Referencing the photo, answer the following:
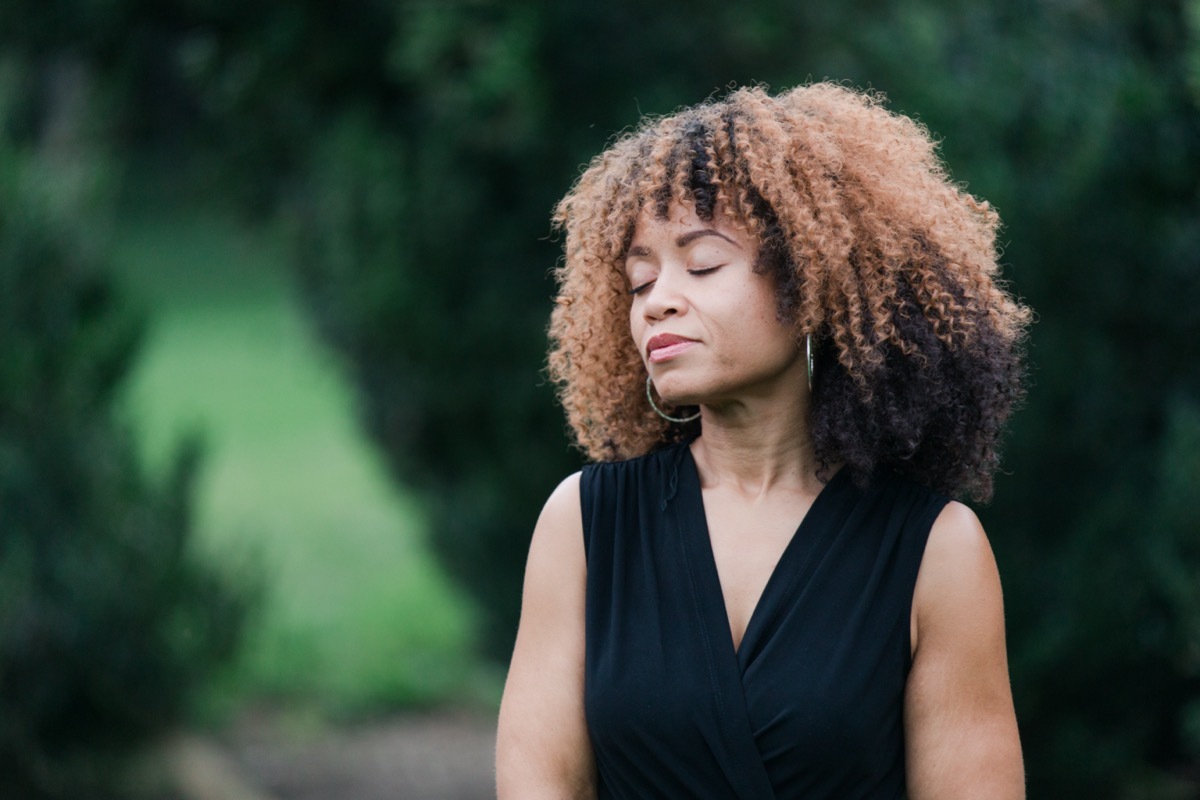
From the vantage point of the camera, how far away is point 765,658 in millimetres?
2254

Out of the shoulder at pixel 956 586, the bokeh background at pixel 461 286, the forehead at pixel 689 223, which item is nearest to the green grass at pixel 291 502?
the bokeh background at pixel 461 286

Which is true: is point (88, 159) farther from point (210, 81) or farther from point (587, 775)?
point (587, 775)

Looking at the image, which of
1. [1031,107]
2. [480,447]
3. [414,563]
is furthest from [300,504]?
[1031,107]

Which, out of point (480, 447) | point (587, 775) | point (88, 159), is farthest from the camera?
point (480, 447)

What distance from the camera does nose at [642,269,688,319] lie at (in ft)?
7.63

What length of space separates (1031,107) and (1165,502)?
1340 millimetres

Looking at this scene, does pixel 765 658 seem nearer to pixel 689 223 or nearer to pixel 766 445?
pixel 766 445

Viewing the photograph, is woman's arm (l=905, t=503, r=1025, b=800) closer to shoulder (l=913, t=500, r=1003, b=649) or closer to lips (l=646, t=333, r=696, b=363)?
shoulder (l=913, t=500, r=1003, b=649)

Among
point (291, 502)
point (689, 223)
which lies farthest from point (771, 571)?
point (291, 502)

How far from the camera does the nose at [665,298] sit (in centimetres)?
232

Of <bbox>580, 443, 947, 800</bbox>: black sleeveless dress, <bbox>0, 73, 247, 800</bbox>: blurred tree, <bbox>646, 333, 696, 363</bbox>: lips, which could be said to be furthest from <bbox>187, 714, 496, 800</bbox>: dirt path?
<bbox>646, 333, 696, 363</bbox>: lips

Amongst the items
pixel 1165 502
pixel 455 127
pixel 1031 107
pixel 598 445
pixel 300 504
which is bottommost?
pixel 598 445

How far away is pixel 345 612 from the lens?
360 inches

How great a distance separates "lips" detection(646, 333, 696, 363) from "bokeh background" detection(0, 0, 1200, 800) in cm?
200
